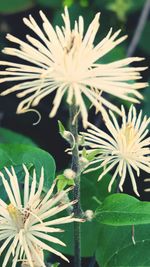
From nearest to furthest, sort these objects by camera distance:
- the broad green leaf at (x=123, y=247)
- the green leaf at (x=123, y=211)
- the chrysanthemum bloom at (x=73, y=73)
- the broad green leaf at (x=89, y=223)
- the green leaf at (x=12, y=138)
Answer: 1. the chrysanthemum bloom at (x=73, y=73)
2. the green leaf at (x=123, y=211)
3. the broad green leaf at (x=123, y=247)
4. the broad green leaf at (x=89, y=223)
5. the green leaf at (x=12, y=138)

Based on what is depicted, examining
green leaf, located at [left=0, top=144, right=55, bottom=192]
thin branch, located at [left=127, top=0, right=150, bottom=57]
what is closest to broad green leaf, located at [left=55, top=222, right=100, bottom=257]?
green leaf, located at [left=0, top=144, right=55, bottom=192]

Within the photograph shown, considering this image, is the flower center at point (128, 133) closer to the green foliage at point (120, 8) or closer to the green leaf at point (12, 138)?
the green leaf at point (12, 138)

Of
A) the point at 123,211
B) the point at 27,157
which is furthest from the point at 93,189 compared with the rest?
the point at 123,211

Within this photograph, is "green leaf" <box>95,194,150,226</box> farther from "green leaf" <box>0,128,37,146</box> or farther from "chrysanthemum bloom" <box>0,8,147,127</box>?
"green leaf" <box>0,128,37,146</box>

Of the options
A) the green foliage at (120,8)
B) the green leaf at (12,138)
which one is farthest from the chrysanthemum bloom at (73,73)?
the green foliage at (120,8)

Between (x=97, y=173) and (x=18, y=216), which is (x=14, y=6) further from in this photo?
(x=18, y=216)
